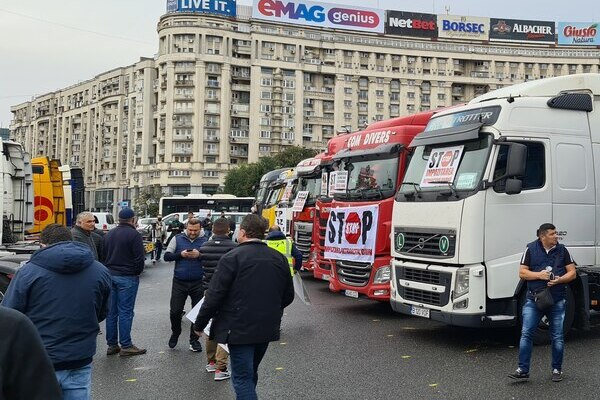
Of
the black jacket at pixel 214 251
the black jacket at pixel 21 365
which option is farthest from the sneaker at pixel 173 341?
the black jacket at pixel 21 365

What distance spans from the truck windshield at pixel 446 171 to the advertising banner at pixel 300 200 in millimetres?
6312

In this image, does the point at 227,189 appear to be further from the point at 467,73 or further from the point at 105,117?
the point at 467,73

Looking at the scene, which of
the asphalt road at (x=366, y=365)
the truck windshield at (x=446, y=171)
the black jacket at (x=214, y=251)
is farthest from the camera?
the truck windshield at (x=446, y=171)

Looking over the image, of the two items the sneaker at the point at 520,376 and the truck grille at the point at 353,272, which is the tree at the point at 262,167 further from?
the sneaker at the point at 520,376

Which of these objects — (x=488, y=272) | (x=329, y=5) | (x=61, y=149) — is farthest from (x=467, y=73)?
(x=488, y=272)

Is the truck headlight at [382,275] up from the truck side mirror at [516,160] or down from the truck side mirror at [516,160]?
down

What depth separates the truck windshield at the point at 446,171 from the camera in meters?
7.78

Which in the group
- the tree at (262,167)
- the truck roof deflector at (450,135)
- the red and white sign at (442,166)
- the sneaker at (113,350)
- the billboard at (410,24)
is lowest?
the sneaker at (113,350)

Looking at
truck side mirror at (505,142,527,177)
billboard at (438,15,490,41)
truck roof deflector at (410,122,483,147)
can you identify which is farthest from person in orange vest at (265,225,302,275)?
billboard at (438,15,490,41)

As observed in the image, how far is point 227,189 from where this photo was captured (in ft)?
243

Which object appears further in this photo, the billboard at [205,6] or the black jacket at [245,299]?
the billboard at [205,6]

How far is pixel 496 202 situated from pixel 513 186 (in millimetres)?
294

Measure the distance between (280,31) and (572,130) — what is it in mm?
81324

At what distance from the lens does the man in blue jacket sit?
3.77 meters
